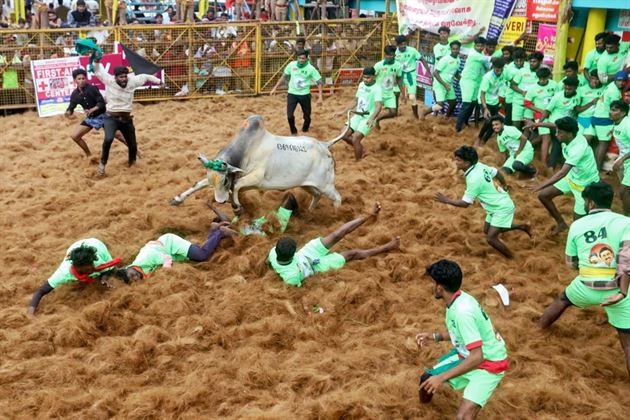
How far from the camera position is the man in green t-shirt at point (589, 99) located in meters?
11.9

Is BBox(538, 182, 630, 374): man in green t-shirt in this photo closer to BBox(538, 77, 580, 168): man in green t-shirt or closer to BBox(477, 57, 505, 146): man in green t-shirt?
BBox(538, 77, 580, 168): man in green t-shirt

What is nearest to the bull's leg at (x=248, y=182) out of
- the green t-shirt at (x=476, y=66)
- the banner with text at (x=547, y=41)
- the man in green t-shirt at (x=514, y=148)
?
the man in green t-shirt at (x=514, y=148)

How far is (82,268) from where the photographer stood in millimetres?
7547

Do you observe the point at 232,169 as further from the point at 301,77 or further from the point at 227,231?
the point at 301,77

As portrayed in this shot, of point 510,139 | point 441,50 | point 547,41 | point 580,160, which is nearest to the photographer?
point 580,160

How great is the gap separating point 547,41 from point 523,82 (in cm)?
163

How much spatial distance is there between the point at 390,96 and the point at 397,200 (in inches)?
147

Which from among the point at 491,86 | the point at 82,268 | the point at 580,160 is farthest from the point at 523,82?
the point at 82,268

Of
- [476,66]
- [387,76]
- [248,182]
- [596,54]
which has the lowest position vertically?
[248,182]

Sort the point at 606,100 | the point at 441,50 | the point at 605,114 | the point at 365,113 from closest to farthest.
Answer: the point at 606,100 → the point at 605,114 → the point at 365,113 → the point at 441,50

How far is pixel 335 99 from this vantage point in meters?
19.0

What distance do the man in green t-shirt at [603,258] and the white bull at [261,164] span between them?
4.09 meters

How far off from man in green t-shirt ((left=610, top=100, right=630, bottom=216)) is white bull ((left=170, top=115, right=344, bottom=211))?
161 inches

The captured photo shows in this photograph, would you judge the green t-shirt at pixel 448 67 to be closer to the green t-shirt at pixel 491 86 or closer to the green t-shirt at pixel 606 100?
the green t-shirt at pixel 491 86
